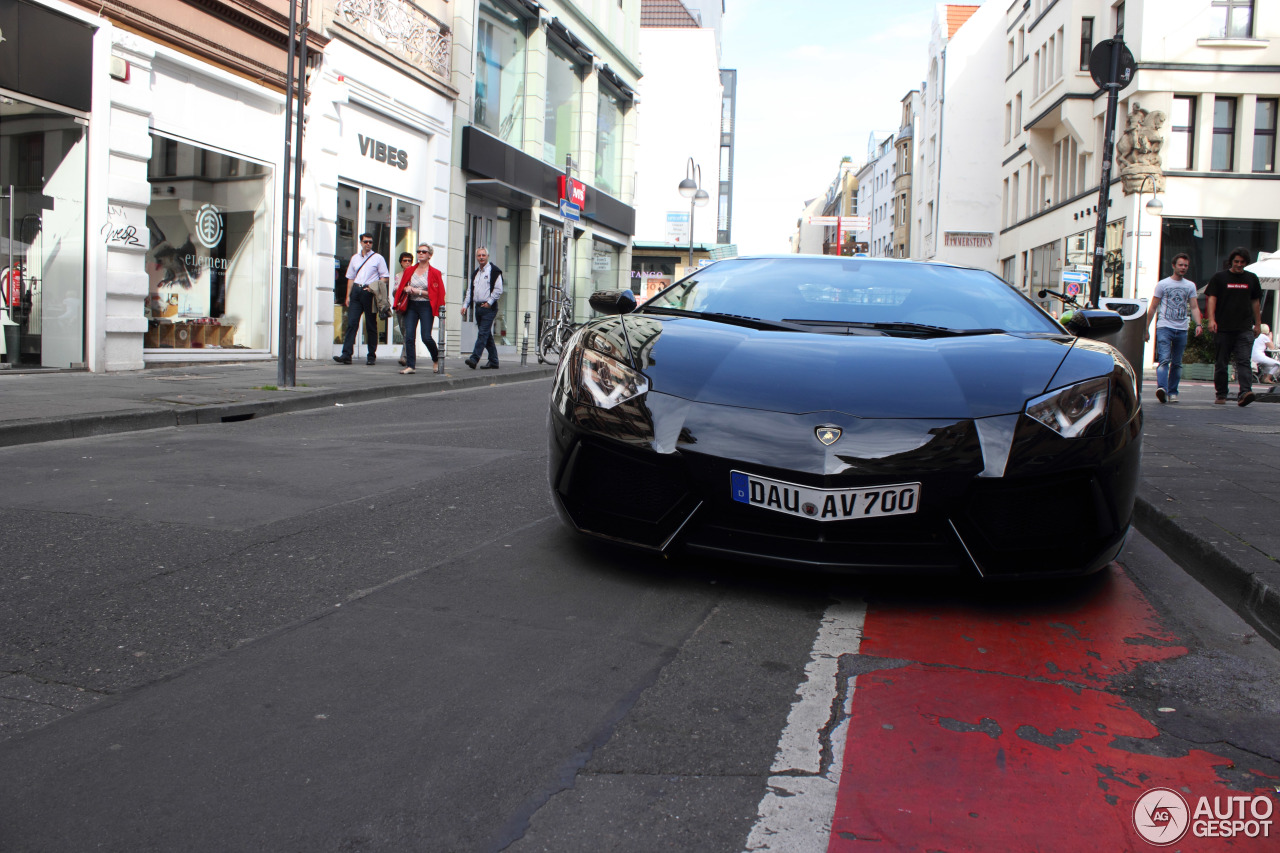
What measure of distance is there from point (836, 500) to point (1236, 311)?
34.1 feet

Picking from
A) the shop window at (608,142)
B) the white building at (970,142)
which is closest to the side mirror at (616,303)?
the shop window at (608,142)

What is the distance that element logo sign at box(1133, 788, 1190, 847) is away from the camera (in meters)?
2.03

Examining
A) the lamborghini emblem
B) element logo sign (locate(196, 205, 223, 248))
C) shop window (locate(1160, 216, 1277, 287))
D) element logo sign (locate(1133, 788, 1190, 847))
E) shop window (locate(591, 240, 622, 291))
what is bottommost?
element logo sign (locate(1133, 788, 1190, 847))

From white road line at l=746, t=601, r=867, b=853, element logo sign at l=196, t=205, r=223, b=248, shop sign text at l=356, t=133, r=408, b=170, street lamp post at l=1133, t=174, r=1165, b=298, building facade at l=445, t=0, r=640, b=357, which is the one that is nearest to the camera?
white road line at l=746, t=601, r=867, b=853

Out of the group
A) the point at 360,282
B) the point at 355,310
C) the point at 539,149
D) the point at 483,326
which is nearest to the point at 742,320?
the point at 355,310

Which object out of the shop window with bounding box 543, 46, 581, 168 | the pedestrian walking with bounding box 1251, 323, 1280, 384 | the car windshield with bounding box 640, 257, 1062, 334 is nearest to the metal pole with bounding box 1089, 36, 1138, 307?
the pedestrian walking with bounding box 1251, 323, 1280, 384

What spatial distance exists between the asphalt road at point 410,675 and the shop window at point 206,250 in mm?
8657

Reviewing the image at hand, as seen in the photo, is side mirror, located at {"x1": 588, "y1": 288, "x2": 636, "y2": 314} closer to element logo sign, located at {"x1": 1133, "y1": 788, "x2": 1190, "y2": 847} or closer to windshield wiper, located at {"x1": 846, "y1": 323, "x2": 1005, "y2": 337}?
windshield wiper, located at {"x1": 846, "y1": 323, "x2": 1005, "y2": 337}

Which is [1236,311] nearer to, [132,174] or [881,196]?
[132,174]

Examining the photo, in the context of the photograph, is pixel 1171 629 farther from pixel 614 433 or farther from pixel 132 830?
pixel 132 830

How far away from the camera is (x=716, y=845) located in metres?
1.91

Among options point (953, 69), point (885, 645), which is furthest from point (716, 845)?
point (953, 69)

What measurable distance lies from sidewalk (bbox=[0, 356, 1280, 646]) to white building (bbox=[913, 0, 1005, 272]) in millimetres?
39443

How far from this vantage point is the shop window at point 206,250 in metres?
12.8
